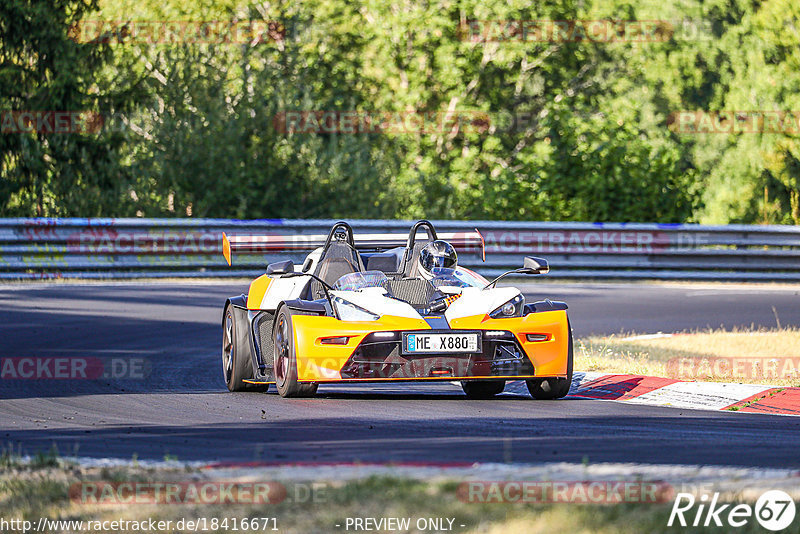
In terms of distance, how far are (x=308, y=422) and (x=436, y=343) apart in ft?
4.92

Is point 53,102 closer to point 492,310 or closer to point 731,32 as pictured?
point 492,310

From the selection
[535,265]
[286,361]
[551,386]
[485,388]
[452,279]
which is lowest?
[485,388]

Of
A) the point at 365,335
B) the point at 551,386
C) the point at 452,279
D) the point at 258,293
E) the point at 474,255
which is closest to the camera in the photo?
the point at 365,335

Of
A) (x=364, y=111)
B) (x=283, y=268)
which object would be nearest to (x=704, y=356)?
(x=283, y=268)

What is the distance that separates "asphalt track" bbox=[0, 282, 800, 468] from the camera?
289 inches

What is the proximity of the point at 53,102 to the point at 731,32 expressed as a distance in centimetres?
3974

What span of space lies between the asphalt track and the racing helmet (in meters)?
1.04

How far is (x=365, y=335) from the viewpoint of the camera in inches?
392

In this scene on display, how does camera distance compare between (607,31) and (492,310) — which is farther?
(607,31)

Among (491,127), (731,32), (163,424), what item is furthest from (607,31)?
(163,424)

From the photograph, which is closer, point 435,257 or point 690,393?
point 690,393

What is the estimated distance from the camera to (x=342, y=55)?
4341 cm

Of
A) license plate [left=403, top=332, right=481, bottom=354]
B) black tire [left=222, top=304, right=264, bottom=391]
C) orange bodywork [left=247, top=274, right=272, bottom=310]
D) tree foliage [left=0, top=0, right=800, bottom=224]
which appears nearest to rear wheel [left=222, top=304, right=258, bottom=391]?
black tire [left=222, top=304, right=264, bottom=391]

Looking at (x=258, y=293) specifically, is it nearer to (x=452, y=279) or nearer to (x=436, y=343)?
(x=452, y=279)
